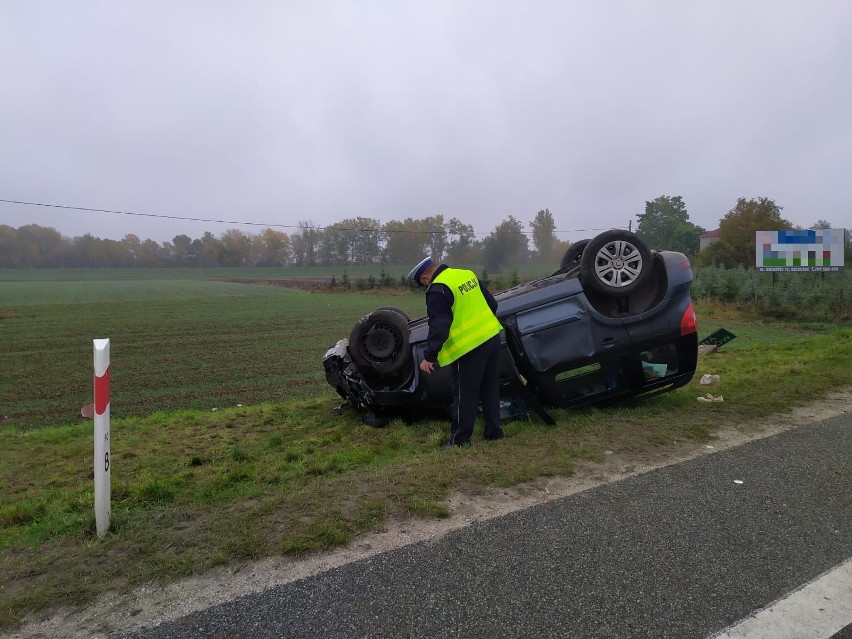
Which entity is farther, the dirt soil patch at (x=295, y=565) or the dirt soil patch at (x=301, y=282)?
the dirt soil patch at (x=301, y=282)

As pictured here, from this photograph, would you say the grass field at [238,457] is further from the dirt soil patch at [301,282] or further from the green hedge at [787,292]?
the dirt soil patch at [301,282]

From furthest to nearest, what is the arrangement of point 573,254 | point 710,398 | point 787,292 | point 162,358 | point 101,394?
1. point 787,292
2. point 162,358
3. point 573,254
4. point 710,398
5. point 101,394

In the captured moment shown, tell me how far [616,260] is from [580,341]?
910 millimetres

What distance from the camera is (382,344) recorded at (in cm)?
636

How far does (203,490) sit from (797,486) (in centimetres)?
396

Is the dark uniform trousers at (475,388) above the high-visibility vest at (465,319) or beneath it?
beneath

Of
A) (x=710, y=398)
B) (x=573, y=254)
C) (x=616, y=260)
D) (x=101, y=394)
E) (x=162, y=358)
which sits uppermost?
(x=573, y=254)

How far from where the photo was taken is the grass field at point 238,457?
10.0 ft

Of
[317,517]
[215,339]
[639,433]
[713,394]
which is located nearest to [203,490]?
[317,517]

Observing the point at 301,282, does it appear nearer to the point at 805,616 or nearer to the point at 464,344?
the point at 464,344

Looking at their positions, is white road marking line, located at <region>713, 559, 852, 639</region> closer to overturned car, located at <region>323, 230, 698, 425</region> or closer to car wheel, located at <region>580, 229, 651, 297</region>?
overturned car, located at <region>323, 230, 698, 425</region>

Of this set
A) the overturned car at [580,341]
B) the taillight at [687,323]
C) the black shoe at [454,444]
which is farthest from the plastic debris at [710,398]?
the black shoe at [454,444]

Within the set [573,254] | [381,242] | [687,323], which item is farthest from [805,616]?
[381,242]

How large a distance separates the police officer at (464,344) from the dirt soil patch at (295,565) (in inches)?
42.7
